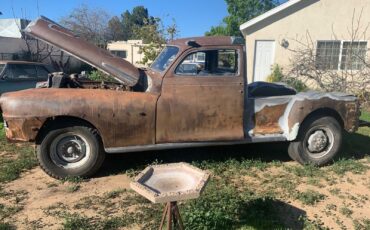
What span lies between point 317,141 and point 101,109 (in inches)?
138

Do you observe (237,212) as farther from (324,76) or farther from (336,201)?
(324,76)

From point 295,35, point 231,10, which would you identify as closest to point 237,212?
point 295,35

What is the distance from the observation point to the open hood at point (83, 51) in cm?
569

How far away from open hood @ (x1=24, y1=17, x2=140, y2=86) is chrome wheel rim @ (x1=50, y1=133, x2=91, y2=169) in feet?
3.69

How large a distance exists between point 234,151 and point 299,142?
1227 mm

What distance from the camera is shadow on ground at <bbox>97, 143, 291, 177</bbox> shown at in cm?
618

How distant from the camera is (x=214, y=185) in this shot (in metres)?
5.27

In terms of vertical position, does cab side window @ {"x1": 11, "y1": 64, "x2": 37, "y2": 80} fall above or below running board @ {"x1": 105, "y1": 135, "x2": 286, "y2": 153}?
above

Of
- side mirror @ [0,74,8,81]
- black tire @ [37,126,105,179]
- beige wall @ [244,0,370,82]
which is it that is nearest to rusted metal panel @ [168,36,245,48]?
black tire @ [37,126,105,179]

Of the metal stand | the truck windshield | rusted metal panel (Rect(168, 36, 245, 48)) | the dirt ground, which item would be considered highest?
rusted metal panel (Rect(168, 36, 245, 48))

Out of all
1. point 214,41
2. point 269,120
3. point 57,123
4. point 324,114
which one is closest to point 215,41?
point 214,41

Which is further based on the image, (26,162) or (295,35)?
(295,35)

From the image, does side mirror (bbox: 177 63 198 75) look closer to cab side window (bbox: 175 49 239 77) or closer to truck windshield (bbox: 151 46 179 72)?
cab side window (bbox: 175 49 239 77)

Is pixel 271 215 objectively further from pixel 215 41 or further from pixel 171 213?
pixel 215 41
